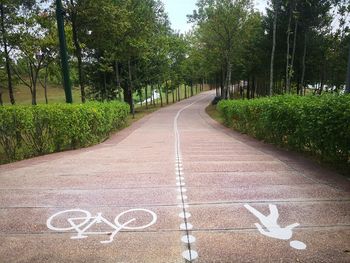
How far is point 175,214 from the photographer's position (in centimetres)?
452

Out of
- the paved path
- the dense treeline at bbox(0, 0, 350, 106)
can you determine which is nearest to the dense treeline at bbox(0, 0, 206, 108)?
the dense treeline at bbox(0, 0, 350, 106)

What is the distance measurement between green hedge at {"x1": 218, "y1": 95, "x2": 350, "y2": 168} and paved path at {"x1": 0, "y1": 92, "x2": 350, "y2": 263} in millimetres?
691

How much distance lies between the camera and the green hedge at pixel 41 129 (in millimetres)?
9875

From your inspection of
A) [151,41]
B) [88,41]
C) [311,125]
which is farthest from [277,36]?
[311,125]

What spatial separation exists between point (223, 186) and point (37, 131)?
7.06m

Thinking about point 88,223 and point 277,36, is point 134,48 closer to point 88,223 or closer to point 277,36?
point 277,36

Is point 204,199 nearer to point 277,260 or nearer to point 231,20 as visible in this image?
point 277,260

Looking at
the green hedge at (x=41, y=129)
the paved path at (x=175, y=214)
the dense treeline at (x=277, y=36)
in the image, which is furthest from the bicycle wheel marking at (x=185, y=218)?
the dense treeline at (x=277, y=36)

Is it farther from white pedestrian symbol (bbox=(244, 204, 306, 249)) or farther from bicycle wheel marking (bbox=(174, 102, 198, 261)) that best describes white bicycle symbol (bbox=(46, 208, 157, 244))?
white pedestrian symbol (bbox=(244, 204, 306, 249))

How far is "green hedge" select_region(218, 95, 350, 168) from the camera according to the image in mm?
6859

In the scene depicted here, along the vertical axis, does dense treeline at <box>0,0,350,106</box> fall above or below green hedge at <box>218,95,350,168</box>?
above

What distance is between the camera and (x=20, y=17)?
886 inches

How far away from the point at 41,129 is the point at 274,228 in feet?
28.2

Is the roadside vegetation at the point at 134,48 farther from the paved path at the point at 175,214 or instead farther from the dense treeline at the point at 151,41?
the paved path at the point at 175,214
